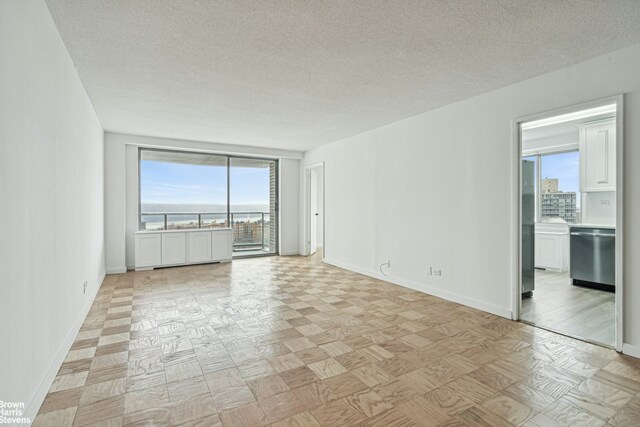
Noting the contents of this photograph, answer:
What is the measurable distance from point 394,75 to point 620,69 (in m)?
1.82

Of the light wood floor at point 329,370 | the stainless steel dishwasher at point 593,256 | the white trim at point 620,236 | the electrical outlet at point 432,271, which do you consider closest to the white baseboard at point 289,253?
the light wood floor at point 329,370

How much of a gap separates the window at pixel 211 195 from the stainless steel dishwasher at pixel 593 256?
18.7ft

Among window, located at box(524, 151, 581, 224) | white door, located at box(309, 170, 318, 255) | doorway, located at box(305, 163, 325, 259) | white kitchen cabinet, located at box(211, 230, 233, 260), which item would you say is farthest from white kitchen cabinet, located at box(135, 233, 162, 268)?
window, located at box(524, 151, 581, 224)

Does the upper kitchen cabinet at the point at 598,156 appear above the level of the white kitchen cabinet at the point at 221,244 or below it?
above

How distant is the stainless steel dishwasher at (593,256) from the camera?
14.0ft

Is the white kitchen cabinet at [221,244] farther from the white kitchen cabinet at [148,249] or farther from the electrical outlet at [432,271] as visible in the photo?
the electrical outlet at [432,271]

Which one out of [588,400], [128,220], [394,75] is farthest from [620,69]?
[128,220]

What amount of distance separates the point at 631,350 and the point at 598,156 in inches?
136

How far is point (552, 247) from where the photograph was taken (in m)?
5.54

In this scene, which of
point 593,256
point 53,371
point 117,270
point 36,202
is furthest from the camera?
point 117,270

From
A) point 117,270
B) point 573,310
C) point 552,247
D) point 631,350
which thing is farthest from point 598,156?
point 117,270

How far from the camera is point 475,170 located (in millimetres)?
3615

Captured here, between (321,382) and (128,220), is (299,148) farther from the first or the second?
(321,382)

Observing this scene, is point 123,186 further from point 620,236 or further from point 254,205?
point 620,236
